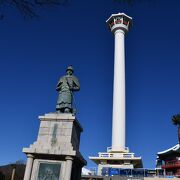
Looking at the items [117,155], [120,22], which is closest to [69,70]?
[117,155]

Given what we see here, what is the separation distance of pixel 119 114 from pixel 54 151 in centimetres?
3801

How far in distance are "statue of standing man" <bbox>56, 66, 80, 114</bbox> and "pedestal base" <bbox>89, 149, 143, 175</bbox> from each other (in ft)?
Answer: 96.2

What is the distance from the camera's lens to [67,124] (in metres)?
16.5

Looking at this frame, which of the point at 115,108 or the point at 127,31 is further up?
the point at 127,31

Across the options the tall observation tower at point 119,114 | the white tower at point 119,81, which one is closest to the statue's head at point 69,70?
the tall observation tower at point 119,114

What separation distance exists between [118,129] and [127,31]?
26.4m

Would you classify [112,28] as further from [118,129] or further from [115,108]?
[118,129]

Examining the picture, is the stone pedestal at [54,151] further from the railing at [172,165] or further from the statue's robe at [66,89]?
the railing at [172,165]

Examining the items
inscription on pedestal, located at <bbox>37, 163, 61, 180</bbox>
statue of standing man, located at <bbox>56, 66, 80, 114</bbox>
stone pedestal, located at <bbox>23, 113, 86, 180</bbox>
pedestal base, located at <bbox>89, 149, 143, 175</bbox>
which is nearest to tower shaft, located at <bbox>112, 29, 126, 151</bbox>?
pedestal base, located at <bbox>89, 149, 143, 175</bbox>

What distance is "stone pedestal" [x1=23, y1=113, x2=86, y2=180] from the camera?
1523cm

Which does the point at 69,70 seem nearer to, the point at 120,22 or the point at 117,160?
the point at 117,160

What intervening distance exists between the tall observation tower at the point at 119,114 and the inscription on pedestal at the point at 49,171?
1177 inches

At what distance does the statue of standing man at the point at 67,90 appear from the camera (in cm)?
1783

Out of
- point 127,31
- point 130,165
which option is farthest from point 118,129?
point 127,31
